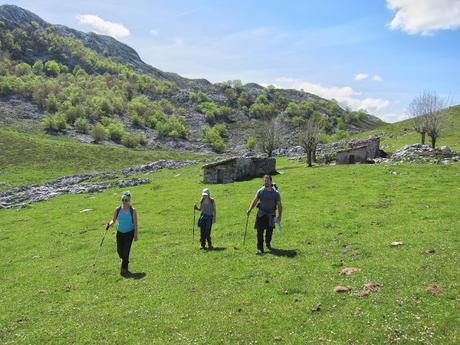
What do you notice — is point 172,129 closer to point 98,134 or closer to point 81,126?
point 81,126

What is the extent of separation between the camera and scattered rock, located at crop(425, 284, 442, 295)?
14672mm

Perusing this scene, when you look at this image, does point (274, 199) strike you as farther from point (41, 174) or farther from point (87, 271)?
point (41, 174)

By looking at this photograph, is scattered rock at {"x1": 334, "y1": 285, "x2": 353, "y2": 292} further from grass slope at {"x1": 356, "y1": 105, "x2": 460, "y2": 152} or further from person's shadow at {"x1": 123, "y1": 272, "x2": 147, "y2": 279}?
grass slope at {"x1": 356, "y1": 105, "x2": 460, "y2": 152}

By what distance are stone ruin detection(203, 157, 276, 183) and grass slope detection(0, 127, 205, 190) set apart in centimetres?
3715

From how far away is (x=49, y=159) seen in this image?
321 ft

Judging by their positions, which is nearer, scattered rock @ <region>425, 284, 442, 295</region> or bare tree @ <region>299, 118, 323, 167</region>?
scattered rock @ <region>425, 284, 442, 295</region>

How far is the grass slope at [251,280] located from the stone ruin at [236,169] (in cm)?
2280

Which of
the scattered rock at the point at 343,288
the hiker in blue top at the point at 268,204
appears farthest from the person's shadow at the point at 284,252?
the scattered rock at the point at 343,288

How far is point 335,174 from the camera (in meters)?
52.1

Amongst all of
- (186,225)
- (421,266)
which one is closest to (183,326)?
(421,266)

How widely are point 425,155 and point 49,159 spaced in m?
80.1

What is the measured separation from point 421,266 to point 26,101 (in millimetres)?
177429

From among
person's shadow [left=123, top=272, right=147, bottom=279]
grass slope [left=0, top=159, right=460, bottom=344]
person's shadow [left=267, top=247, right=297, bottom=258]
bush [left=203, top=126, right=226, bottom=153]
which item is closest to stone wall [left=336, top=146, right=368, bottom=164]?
grass slope [left=0, top=159, right=460, bottom=344]

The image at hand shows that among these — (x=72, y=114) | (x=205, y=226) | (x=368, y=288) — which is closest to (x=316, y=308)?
(x=368, y=288)
